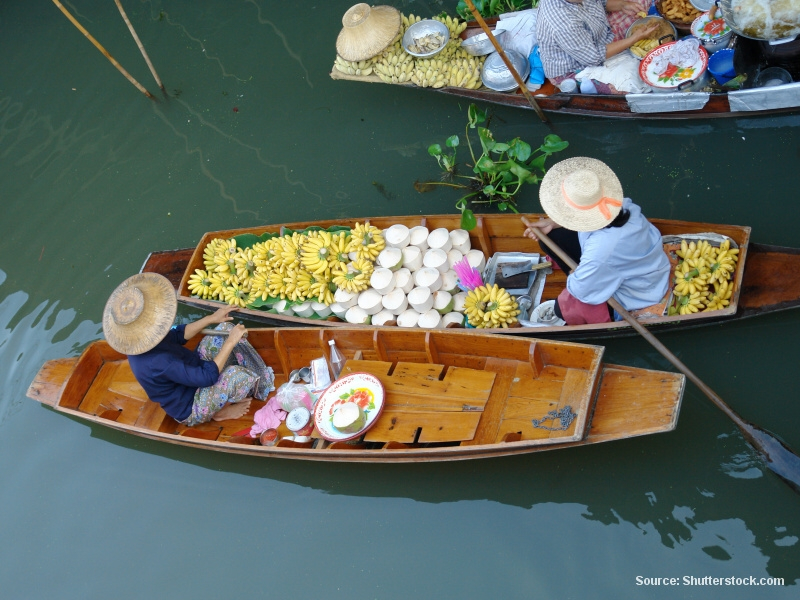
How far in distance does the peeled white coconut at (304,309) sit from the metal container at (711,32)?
406cm

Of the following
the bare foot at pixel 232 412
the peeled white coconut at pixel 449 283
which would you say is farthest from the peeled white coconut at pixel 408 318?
the bare foot at pixel 232 412

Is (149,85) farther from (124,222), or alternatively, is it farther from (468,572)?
(468,572)

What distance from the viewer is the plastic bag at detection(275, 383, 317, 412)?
5.47 metres

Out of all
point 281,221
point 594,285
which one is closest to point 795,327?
point 594,285

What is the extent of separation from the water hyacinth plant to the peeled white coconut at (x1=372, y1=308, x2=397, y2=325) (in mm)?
900

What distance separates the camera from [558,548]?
4.80 m

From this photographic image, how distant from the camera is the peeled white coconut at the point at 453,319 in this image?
5.51 m

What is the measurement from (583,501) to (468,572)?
0.94m

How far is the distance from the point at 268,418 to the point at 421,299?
1.51 m

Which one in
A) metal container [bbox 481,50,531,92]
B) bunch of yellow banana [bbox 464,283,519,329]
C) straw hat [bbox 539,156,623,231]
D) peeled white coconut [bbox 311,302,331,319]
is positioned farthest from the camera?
metal container [bbox 481,50,531,92]

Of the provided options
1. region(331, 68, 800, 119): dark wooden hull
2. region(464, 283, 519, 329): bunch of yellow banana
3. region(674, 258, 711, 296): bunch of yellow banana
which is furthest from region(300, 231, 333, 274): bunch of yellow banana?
region(674, 258, 711, 296): bunch of yellow banana

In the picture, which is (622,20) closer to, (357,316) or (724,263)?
(724,263)

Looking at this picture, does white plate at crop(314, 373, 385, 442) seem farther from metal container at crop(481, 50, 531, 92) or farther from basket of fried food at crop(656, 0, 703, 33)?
basket of fried food at crop(656, 0, 703, 33)

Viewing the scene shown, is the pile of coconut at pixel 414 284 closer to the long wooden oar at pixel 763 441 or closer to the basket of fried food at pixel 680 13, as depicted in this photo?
the long wooden oar at pixel 763 441
